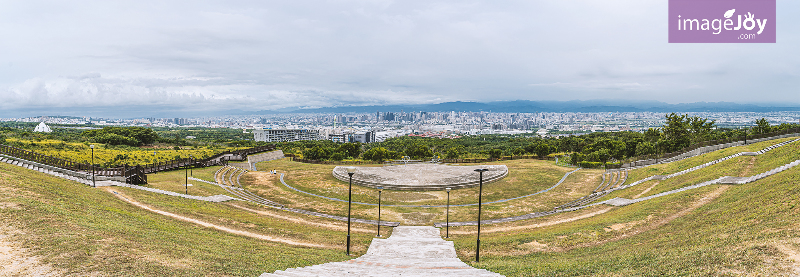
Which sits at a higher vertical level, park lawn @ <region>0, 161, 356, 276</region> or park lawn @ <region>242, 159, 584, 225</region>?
park lawn @ <region>0, 161, 356, 276</region>

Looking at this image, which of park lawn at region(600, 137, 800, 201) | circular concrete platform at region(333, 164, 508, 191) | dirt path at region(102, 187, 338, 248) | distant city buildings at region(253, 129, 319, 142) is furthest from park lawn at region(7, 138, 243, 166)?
distant city buildings at region(253, 129, 319, 142)

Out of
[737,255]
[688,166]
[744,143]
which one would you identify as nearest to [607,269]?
[737,255]

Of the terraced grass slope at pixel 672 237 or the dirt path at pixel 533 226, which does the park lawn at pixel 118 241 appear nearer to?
the dirt path at pixel 533 226

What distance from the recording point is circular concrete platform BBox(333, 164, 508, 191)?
1351 inches

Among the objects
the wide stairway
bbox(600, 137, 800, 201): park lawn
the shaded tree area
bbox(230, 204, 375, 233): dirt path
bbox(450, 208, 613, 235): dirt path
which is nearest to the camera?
the wide stairway

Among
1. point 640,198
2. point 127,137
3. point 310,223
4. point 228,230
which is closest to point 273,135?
point 127,137

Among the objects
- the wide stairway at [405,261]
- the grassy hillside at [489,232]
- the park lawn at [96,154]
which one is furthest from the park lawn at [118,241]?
the park lawn at [96,154]

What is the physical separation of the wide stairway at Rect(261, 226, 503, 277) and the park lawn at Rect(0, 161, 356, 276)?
1.21 m

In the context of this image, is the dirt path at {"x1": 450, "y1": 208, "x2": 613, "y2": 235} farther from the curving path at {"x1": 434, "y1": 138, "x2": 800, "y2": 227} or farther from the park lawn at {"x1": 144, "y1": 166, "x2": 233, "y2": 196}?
the park lawn at {"x1": 144, "y1": 166, "x2": 233, "y2": 196}

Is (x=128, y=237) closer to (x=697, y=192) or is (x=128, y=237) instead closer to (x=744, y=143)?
(x=697, y=192)

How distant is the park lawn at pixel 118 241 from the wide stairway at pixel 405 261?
121cm

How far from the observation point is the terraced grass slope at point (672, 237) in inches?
346

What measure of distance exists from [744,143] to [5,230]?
61.3m

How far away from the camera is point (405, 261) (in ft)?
44.3
